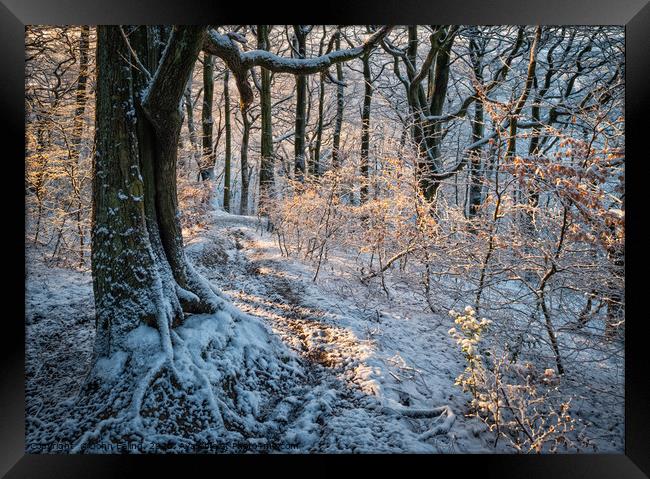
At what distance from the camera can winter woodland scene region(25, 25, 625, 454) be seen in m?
2.52

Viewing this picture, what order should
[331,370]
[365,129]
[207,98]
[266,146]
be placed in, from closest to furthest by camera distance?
[331,370]
[365,129]
[266,146]
[207,98]

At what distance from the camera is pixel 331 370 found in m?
3.07

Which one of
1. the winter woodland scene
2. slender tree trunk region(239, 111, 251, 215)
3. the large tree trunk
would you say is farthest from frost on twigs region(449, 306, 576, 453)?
slender tree trunk region(239, 111, 251, 215)

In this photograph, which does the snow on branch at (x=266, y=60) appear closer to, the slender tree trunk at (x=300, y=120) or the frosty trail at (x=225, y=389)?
the frosty trail at (x=225, y=389)

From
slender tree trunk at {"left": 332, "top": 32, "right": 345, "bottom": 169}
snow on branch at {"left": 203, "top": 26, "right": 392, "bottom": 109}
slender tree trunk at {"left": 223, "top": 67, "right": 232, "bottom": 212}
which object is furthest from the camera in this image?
slender tree trunk at {"left": 223, "top": 67, "right": 232, "bottom": 212}

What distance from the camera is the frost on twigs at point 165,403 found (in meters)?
2.42

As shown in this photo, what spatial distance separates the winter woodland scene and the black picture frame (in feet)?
0.25

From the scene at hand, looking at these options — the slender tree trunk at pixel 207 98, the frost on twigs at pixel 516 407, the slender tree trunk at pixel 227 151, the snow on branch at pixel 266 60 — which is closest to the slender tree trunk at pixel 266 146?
the slender tree trunk at pixel 207 98

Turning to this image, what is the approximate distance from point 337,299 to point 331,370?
1251 millimetres

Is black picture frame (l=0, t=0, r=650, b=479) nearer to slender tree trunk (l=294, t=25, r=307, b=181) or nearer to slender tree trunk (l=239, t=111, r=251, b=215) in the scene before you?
slender tree trunk (l=294, t=25, r=307, b=181)

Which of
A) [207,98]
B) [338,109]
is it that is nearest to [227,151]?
[207,98]
